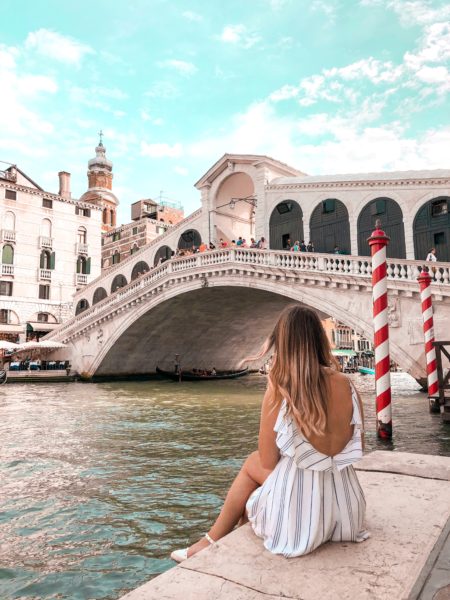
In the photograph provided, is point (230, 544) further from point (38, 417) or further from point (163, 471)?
point (38, 417)

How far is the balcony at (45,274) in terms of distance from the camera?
2688 centimetres

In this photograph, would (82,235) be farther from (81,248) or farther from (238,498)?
(238,498)

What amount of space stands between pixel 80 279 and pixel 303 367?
28.5 metres

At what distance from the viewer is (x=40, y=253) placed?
2708cm

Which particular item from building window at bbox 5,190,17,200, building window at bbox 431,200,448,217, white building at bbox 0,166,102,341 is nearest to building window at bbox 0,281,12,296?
white building at bbox 0,166,102,341

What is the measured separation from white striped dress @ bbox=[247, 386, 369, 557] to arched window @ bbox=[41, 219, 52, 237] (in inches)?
1095

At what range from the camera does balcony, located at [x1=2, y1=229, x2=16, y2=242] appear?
25.6 metres

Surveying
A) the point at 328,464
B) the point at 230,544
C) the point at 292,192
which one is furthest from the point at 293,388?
the point at 292,192

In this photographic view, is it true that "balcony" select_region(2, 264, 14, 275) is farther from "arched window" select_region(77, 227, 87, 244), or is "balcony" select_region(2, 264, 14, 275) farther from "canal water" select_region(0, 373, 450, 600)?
"canal water" select_region(0, 373, 450, 600)

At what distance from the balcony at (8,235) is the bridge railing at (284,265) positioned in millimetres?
7511

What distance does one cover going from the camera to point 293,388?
76.1 inches

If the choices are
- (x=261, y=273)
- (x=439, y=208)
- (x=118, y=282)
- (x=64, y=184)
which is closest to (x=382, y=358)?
(x=261, y=273)

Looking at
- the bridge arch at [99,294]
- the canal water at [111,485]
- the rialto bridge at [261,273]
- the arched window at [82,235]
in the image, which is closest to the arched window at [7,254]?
the rialto bridge at [261,273]

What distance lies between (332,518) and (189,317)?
1914 cm
